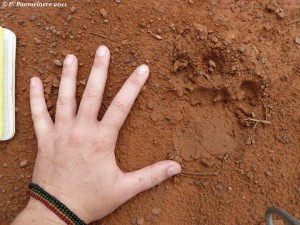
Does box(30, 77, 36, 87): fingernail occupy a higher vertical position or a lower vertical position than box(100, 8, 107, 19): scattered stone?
lower

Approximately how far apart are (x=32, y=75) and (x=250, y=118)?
112 centimetres

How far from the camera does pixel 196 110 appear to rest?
1739 millimetres

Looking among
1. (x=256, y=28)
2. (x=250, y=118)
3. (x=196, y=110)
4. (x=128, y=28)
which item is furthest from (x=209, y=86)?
(x=128, y=28)

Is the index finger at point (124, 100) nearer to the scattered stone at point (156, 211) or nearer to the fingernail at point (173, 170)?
the fingernail at point (173, 170)

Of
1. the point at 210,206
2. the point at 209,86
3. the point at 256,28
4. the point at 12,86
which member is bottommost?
the point at 210,206

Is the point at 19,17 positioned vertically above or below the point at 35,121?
above

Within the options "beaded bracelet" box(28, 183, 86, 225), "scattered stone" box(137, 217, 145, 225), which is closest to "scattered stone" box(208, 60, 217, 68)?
"scattered stone" box(137, 217, 145, 225)

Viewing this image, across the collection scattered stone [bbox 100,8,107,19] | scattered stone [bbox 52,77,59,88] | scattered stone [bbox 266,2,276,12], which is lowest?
scattered stone [bbox 52,77,59,88]

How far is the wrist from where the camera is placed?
156 centimetres

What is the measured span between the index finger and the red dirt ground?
0.06m

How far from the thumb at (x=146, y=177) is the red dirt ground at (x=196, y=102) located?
0.20 ft

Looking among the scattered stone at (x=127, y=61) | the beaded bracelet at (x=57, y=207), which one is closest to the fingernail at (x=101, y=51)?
the scattered stone at (x=127, y=61)

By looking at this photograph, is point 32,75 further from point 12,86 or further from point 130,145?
point 130,145

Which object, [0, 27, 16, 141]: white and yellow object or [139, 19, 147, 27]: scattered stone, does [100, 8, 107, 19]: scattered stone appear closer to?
[139, 19, 147, 27]: scattered stone
